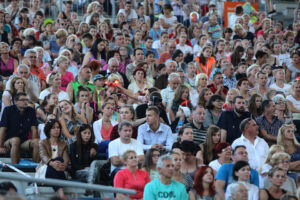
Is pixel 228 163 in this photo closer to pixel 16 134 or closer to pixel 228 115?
pixel 228 115

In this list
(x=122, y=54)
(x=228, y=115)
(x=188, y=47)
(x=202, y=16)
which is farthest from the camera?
(x=202, y=16)

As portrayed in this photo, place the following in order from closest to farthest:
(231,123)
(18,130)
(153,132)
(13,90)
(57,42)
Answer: (18,130) < (153,132) < (231,123) < (13,90) < (57,42)

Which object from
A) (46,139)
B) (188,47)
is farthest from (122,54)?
(46,139)

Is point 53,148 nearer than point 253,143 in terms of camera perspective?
Yes

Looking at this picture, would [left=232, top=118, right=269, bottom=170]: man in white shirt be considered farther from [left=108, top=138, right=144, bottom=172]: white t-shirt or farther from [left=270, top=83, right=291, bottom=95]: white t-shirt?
[left=270, top=83, right=291, bottom=95]: white t-shirt

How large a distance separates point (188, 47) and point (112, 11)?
389 centimetres

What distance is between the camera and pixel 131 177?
377 inches

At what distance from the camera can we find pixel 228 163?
10227 millimetres

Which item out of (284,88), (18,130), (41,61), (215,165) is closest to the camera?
(215,165)

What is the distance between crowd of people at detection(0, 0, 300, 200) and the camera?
9875 millimetres

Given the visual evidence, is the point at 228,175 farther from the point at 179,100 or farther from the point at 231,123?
the point at 179,100

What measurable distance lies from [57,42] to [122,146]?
22.9 feet

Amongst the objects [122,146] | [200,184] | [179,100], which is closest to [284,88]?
[179,100]

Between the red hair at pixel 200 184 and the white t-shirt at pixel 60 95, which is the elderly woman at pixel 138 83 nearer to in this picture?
the white t-shirt at pixel 60 95
